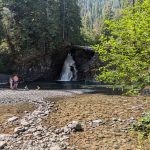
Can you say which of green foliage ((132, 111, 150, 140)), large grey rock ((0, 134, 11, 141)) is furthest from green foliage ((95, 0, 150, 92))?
large grey rock ((0, 134, 11, 141))

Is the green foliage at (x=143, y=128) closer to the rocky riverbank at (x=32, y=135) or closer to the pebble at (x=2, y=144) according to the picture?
the rocky riverbank at (x=32, y=135)

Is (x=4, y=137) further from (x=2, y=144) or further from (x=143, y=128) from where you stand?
(x=143, y=128)

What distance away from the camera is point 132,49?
1310 centimetres

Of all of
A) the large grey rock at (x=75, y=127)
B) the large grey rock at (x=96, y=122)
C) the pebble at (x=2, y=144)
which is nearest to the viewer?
the pebble at (x=2, y=144)

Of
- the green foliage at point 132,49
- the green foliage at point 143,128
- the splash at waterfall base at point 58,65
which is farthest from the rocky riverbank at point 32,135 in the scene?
the splash at waterfall base at point 58,65

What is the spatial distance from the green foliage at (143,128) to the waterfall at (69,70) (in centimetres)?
5050

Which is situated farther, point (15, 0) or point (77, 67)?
point (77, 67)

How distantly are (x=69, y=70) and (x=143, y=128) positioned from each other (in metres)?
52.9

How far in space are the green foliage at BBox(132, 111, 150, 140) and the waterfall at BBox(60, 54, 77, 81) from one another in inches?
1988

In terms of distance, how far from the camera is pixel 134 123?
17438mm

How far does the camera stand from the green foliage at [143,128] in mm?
15149

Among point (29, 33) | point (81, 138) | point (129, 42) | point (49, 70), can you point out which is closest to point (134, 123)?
point (81, 138)

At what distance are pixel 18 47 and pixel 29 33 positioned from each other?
3659 millimetres

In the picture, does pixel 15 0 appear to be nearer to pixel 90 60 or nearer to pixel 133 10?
pixel 90 60
